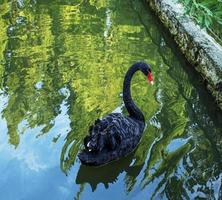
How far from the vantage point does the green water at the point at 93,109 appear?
14.0 feet

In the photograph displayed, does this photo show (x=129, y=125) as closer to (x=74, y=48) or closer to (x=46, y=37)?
(x=74, y=48)

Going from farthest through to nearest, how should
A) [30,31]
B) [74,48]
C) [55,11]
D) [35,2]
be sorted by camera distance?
[35,2]
[55,11]
[30,31]
[74,48]

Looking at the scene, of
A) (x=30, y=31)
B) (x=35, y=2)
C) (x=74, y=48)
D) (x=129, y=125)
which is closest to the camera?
(x=129, y=125)

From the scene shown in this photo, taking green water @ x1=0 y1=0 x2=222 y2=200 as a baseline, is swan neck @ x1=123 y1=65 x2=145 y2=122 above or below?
above

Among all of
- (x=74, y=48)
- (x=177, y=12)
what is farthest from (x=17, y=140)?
(x=177, y=12)

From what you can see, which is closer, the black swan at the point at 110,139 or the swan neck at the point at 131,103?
the black swan at the point at 110,139

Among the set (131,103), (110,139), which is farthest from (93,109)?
(110,139)

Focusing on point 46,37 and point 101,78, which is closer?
point 101,78

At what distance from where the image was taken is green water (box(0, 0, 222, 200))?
4.27 metres

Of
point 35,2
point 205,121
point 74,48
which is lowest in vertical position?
point 35,2

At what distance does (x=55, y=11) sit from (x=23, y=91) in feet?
10.3

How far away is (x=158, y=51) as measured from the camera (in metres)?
7.05

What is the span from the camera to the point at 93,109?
536 centimetres

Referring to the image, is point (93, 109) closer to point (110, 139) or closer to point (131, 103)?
point (131, 103)
